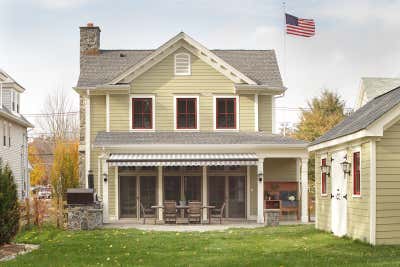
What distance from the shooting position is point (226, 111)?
31.2 metres

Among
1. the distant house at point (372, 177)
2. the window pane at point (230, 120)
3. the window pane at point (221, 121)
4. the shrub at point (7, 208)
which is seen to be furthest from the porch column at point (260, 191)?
the shrub at point (7, 208)

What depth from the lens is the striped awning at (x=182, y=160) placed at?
27859mm

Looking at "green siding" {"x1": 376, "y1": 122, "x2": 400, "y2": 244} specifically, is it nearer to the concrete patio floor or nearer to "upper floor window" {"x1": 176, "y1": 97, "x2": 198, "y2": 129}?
the concrete patio floor

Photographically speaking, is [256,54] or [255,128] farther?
[256,54]

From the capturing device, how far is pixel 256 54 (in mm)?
34469

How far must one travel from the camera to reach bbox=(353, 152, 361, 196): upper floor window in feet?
61.1

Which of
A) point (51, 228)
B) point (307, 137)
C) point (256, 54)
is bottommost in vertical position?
point (51, 228)

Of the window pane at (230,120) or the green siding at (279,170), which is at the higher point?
the window pane at (230,120)

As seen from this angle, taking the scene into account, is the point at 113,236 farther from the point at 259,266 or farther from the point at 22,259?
the point at 259,266

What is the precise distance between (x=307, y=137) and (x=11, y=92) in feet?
63.9

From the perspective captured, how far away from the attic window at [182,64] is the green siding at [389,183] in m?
15.0

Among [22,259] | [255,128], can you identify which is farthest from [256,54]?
[22,259]

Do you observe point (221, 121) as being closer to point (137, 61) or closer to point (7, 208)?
point (137, 61)

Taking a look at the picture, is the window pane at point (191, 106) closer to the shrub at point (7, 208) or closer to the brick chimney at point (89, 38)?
the brick chimney at point (89, 38)
